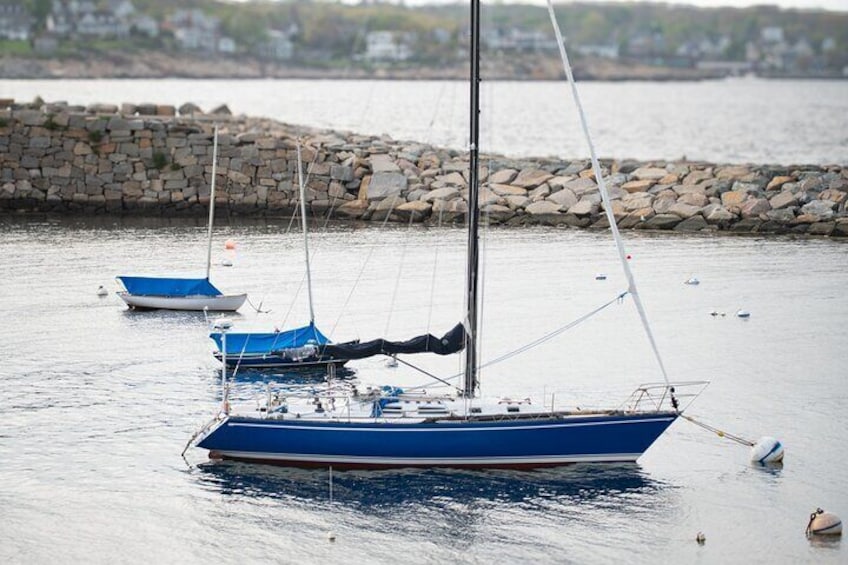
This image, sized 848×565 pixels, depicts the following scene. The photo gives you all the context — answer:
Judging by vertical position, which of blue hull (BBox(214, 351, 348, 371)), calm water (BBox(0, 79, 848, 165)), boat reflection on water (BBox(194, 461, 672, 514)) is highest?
calm water (BBox(0, 79, 848, 165))

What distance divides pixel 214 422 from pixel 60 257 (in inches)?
835

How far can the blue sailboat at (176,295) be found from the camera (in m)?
38.5

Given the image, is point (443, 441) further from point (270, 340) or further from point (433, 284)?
point (433, 284)

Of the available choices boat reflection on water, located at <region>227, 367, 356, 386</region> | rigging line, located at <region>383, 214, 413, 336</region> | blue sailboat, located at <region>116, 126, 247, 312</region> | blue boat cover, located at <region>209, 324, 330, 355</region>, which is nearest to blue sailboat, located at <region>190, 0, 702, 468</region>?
boat reflection on water, located at <region>227, 367, 356, 386</region>

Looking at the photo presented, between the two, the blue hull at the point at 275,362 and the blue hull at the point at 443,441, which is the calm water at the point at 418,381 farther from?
the blue hull at the point at 275,362

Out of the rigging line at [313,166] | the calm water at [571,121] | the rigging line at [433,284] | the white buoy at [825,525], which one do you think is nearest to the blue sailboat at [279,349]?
the rigging line at [433,284]

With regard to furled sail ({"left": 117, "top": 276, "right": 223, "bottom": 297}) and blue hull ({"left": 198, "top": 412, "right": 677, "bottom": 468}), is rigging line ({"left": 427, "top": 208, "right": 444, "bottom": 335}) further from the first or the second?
blue hull ({"left": 198, "top": 412, "right": 677, "bottom": 468})

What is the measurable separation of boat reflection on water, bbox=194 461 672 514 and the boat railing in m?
1.26

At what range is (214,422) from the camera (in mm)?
25922

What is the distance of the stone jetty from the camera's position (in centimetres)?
5309

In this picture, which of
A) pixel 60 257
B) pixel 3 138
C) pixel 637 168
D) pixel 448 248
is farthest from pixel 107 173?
pixel 637 168

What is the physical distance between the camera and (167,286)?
38.9 m

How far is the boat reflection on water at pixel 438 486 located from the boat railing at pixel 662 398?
1.26m

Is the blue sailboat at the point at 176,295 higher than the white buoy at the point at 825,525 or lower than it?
higher
